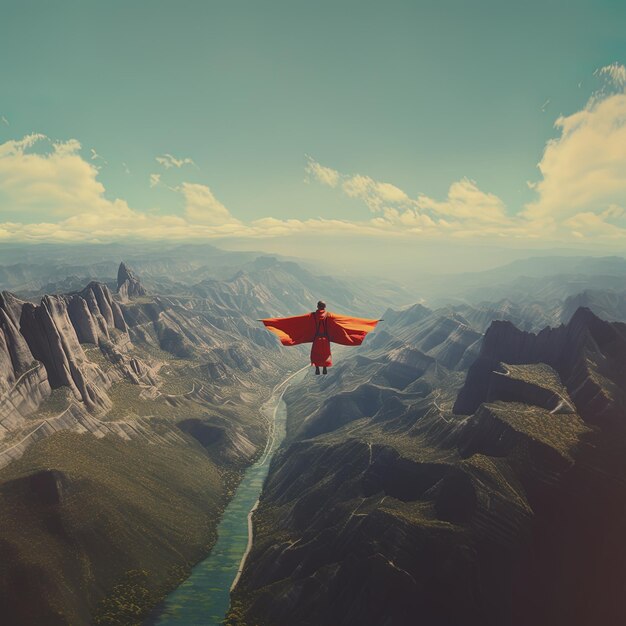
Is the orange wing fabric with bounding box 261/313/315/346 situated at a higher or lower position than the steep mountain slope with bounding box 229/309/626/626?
higher

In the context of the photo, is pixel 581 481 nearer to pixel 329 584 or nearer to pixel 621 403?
pixel 621 403

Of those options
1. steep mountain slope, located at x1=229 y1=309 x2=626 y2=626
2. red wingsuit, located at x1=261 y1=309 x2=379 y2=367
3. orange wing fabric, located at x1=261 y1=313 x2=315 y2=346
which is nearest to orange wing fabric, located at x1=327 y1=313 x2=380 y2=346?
red wingsuit, located at x1=261 y1=309 x2=379 y2=367

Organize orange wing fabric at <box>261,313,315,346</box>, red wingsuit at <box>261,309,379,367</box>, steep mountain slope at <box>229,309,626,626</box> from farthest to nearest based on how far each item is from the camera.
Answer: steep mountain slope at <box>229,309,626,626</box> < orange wing fabric at <box>261,313,315,346</box> < red wingsuit at <box>261,309,379,367</box>

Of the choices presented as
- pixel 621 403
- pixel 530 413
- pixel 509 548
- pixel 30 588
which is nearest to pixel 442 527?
pixel 509 548

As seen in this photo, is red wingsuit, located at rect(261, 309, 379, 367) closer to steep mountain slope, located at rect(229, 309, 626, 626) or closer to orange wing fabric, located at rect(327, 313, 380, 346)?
orange wing fabric, located at rect(327, 313, 380, 346)

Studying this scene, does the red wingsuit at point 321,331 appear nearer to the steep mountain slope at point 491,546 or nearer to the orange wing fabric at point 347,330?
the orange wing fabric at point 347,330

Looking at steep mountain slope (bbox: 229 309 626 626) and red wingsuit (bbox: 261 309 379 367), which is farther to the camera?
steep mountain slope (bbox: 229 309 626 626)

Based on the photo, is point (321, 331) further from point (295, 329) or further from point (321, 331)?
point (295, 329)

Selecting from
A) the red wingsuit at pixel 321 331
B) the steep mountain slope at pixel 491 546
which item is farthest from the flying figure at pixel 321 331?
the steep mountain slope at pixel 491 546
